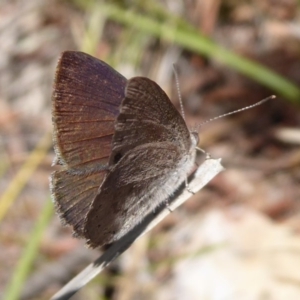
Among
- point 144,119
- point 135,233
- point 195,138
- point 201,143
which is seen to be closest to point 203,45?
point 201,143

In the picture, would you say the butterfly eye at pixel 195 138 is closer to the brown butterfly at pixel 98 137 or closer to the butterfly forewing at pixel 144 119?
the butterfly forewing at pixel 144 119

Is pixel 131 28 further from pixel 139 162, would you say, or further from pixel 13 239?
pixel 139 162

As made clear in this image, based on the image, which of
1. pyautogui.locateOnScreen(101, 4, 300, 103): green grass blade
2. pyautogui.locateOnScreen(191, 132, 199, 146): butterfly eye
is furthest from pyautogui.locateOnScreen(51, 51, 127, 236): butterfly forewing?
pyautogui.locateOnScreen(101, 4, 300, 103): green grass blade

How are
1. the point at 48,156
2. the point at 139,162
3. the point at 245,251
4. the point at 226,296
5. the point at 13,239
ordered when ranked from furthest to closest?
the point at 48,156
the point at 13,239
the point at 245,251
the point at 226,296
the point at 139,162

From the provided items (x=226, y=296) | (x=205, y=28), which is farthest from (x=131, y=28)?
(x=226, y=296)

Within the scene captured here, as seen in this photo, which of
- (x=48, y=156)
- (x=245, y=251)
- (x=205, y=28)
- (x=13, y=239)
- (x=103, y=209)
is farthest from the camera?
(x=205, y=28)

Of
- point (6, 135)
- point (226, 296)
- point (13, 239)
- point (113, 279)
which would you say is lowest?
point (226, 296)

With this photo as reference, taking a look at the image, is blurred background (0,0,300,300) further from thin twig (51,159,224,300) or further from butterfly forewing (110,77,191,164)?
butterfly forewing (110,77,191,164)

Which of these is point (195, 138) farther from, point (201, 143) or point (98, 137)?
point (201, 143)
